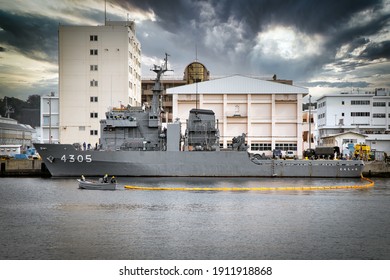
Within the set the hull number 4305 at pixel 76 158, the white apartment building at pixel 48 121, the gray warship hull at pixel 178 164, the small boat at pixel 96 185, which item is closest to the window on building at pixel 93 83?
the white apartment building at pixel 48 121

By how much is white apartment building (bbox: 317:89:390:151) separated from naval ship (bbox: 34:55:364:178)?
46.3ft

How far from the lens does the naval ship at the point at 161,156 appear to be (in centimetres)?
4012

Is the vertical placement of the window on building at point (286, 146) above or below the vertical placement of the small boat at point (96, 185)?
above

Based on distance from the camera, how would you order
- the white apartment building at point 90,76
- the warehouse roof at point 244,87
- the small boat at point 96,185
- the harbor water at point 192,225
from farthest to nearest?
the warehouse roof at point 244,87 → the white apartment building at point 90,76 → the small boat at point 96,185 → the harbor water at point 192,225

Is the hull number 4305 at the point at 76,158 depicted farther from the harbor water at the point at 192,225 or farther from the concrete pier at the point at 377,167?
the concrete pier at the point at 377,167

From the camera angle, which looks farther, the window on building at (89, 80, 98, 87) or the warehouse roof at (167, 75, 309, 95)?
the warehouse roof at (167, 75, 309, 95)

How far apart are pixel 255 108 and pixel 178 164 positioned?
1791cm

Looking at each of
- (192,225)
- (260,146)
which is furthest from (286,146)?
(192,225)

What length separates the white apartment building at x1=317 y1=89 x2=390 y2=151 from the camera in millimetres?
55188

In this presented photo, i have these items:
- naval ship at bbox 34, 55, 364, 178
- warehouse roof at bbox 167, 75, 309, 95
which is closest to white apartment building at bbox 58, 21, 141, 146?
warehouse roof at bbox 167, 75, 309, 95

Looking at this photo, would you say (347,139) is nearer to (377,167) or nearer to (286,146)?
(286,146)

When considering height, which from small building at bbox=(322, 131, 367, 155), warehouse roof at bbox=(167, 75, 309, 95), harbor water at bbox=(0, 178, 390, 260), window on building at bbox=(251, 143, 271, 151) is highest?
warehouse roof at bbox=(167, 75, 309, 95)

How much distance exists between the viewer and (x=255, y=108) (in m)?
55.5

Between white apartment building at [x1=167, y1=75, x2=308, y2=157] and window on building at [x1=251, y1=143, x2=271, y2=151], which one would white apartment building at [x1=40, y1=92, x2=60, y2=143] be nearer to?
white apartment building at [x1=167, y1=75, x2=308, y2=157]
